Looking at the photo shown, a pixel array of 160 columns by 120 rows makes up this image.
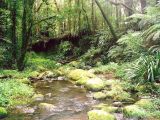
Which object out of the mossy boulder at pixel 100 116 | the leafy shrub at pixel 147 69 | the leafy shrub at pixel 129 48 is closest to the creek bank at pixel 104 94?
the mossy boulder at pixel 100 116

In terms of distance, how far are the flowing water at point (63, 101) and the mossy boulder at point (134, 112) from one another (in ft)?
3.78

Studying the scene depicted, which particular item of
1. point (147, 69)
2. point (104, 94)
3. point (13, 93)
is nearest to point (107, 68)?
point (147, 69)

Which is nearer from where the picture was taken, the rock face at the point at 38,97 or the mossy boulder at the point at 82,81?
the rock face at the point at 38,97

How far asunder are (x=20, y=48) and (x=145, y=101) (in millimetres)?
8023

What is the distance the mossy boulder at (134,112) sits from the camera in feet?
27.0

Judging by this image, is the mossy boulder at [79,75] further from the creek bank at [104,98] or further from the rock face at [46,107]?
the rock face at [46,107]

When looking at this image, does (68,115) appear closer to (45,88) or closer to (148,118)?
(148,118)

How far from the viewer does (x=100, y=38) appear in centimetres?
1891

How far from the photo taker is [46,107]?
9.39 m

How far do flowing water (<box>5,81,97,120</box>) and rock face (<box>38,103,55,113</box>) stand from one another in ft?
0.38

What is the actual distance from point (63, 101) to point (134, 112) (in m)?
2.87

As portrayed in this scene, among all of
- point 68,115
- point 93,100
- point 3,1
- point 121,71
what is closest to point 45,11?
point 3,1

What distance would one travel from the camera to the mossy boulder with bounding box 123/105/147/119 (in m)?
8.22

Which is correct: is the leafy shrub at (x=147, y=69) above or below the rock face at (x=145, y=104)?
above
